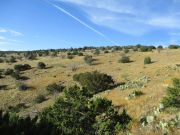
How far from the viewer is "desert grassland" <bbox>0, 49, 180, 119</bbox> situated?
1165 inches


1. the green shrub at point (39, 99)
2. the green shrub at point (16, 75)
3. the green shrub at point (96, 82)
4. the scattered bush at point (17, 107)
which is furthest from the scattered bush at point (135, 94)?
the green shrub at point (16, 75)

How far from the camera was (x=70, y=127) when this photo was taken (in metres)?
20.0

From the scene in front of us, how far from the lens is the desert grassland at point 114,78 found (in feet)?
97.1

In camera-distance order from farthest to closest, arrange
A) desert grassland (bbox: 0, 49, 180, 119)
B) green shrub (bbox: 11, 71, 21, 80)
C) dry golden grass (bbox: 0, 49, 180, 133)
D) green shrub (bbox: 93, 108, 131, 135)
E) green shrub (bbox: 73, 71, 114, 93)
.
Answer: green shrub (bbox: 11, 71, 21, 80), green shrub (bbox: 73, 71, 114, 93), desert grassland (bbox: 0, 49, 180, 119), dry golden grass (bbox: 0, 49, 180, 133), green shrub (bbox: 93, 108, 131, 135)

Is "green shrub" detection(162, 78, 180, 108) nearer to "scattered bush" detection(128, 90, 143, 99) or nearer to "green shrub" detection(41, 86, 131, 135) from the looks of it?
"green shrub" detection(41, 86, 131, 135)

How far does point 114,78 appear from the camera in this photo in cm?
5341

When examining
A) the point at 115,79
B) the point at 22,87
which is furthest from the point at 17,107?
the point at 115,79

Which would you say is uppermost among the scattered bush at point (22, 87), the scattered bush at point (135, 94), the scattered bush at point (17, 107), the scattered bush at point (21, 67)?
the scattered bush at point (135, 94)

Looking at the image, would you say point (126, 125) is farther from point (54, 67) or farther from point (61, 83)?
point (54, 67)

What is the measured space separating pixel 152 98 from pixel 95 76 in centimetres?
1837

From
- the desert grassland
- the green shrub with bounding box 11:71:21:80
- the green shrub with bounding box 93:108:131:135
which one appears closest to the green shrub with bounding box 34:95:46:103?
the desert grassland

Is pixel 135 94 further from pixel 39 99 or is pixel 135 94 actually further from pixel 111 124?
pixel 39 99

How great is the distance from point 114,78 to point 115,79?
32.6 inches

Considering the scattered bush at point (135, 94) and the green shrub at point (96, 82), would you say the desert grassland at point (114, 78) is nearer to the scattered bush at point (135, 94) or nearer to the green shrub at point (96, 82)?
the scattered bush at point (135, 94)
